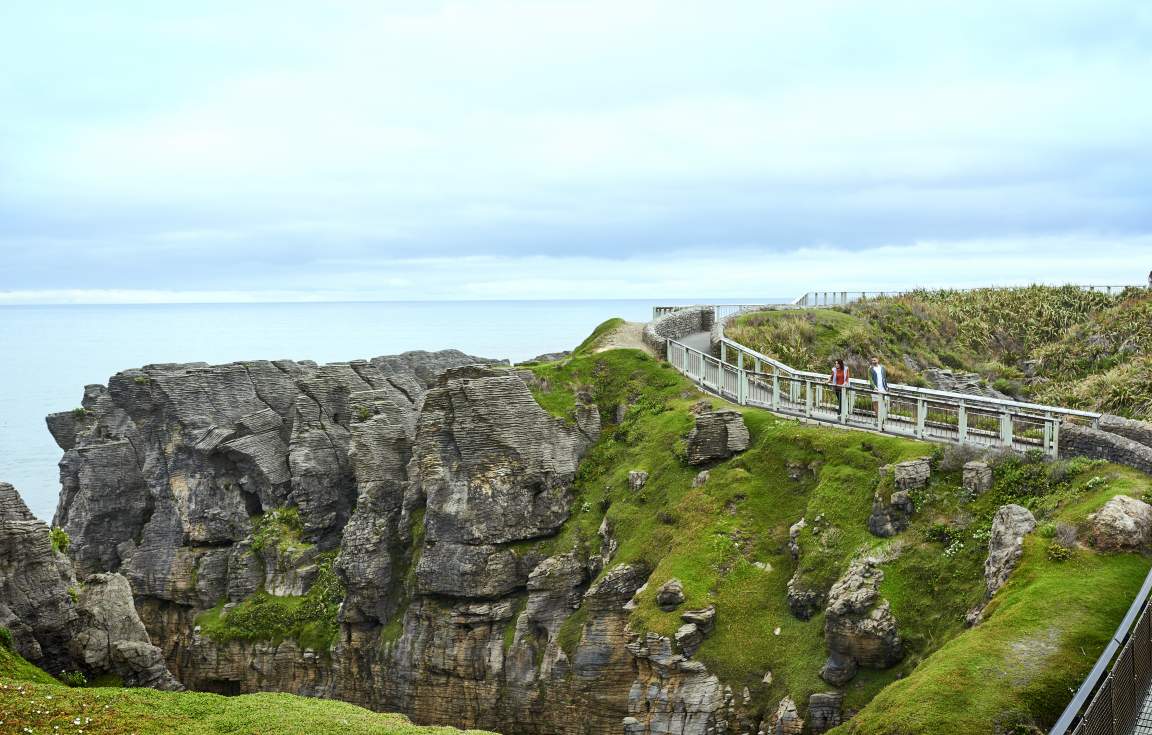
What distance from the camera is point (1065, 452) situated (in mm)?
24750

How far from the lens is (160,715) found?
22328 millimetres

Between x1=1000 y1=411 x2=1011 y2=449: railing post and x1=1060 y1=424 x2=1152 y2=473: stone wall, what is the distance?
4.68 feet

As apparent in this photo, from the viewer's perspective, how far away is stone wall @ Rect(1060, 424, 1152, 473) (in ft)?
73.9

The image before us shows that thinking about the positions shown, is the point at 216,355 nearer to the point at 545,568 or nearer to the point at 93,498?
the point at 93,498

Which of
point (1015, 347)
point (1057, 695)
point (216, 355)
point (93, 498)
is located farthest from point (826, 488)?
point (216, 355)

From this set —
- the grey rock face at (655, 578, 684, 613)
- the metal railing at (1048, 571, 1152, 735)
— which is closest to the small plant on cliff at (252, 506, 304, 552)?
the grey rock face at (655, 578, 684, 613)

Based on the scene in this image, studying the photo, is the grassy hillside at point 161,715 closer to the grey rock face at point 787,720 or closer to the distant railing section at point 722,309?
the grey rock face at point 787,720

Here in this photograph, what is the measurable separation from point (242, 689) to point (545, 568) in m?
19.7

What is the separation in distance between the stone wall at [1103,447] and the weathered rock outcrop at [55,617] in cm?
3032

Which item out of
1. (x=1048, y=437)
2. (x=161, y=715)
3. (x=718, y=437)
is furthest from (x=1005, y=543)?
(x=161, y=715)

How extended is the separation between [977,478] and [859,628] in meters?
5.61

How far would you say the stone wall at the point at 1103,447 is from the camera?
22.5 metres

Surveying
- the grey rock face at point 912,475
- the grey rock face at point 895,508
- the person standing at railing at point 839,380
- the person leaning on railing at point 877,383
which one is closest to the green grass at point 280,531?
the person standing at railing at point 839,380

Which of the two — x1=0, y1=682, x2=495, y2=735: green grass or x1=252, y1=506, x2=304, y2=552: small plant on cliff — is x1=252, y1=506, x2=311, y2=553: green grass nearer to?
x1=252, y1=506, x2=304, y2=552: small plant on cliff
